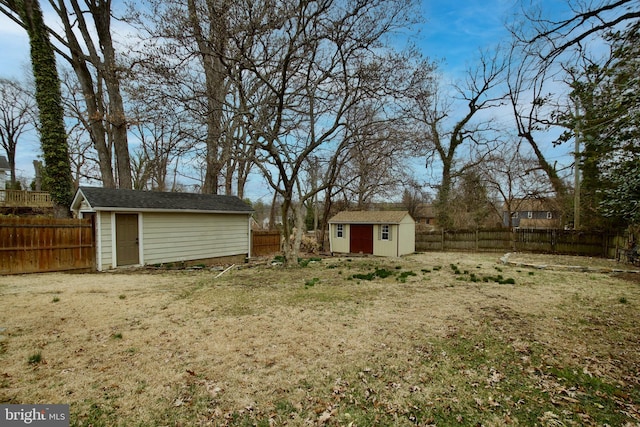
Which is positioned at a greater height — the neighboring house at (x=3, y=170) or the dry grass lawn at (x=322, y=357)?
the neighboring house at (x=3, y=170)

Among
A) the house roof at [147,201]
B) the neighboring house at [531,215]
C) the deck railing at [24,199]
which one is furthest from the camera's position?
the neighboring house at [531,215]

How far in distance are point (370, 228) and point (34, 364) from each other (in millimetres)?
14341

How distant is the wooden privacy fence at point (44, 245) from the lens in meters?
7.97

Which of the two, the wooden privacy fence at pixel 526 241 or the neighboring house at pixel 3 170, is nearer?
the wooden privacy fence at pixel 526 241

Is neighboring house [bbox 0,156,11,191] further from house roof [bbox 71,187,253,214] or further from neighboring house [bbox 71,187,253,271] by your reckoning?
house roof [bbox 71,187,253,214]

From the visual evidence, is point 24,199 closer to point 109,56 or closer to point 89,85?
point 89,85

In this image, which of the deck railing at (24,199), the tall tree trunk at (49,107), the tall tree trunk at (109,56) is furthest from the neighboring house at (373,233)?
the deck railing at (24,199)

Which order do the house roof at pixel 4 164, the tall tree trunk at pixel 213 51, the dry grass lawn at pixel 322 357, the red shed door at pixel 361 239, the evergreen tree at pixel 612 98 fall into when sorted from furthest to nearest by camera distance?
the house roof at pixel 4 164 → the red shed door at pixel 361 239 → the tall tree trunk at pixel 213 51 → the evergreen tree at pixel 612 98 → the dry grass lawn at pixel 322 357

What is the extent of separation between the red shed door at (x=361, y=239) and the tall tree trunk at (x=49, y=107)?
1243 centimetres

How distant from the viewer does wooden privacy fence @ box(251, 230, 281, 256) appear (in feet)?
49.6

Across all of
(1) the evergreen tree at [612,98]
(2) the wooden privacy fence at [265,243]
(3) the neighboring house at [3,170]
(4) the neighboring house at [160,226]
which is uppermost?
(3) the neighboring house at [3,170]

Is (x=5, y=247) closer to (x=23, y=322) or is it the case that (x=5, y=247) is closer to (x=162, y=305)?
(x=23, y=322)

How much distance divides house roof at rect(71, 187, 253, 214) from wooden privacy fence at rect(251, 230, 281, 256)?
234 cm

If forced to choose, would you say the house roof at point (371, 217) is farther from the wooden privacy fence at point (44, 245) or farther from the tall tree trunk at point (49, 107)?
the tall tree trunk at point (49, 107)
